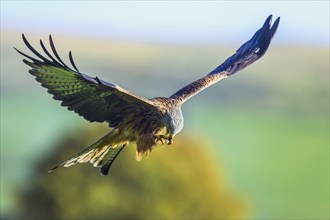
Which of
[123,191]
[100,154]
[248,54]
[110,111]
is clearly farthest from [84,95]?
[123,191]

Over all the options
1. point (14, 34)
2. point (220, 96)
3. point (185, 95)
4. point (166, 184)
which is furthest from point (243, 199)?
point (14, 34)

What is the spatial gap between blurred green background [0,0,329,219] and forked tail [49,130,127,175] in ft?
61.4

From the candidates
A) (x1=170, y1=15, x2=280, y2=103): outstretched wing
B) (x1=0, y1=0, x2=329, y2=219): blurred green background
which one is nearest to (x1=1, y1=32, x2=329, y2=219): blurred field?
(x1=0, y1=0, x2=329, y2=219): blurred green background

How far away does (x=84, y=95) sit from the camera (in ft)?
32.1

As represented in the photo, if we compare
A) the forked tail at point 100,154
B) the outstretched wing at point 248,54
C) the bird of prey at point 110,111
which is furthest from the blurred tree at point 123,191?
the bird of prey at point 110,111

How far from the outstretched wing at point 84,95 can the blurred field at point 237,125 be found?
2003 cm

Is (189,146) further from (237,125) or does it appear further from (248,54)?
(248,54)

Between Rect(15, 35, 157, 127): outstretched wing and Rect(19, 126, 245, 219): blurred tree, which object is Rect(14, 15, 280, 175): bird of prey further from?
Rect(19, 126, 245, 219): blurred tree

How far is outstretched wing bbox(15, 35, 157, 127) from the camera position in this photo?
9.44m

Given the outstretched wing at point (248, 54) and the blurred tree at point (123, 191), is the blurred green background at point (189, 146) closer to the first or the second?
the blurred tree at point (123, 191)

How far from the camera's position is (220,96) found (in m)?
47.7

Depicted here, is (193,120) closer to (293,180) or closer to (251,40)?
(293,180)

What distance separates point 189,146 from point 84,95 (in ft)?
79.9

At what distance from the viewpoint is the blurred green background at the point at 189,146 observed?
29.8 meters
